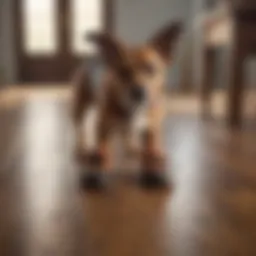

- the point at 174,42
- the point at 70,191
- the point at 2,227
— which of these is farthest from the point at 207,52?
the point at 2,227

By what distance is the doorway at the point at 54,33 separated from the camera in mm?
5961

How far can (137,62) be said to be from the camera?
1498mm

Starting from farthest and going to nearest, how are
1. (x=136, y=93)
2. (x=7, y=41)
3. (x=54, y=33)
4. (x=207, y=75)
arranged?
1. (x=54, y=33)
2. (x=7, y=41)
3. (x=207, y=75)
4. (x=136, y=93)

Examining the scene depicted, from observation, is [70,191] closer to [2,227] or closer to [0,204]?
[0,204]

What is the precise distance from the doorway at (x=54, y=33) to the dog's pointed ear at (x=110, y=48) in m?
4.49

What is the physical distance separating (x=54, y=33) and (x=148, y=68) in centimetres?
467

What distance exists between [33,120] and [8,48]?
9.95 ft

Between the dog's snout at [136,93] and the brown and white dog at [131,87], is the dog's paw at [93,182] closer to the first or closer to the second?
the brown and white dog at [131,87]

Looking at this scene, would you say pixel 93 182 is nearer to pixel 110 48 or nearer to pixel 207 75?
pixel 110 48

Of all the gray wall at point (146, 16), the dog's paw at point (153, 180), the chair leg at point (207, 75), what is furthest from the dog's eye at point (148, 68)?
the gray wall at point (146, 16)

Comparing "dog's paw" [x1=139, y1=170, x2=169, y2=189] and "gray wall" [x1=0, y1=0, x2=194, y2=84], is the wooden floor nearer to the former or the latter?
"dog's paw" [x1=139, y1=170, x2=169, y2=189]

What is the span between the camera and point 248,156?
1.96 metres

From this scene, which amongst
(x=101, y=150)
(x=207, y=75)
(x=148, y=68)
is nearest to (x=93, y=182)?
(x=101, y=150)

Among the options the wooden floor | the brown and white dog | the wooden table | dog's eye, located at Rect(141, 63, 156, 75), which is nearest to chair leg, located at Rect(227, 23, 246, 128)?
the wooden table
